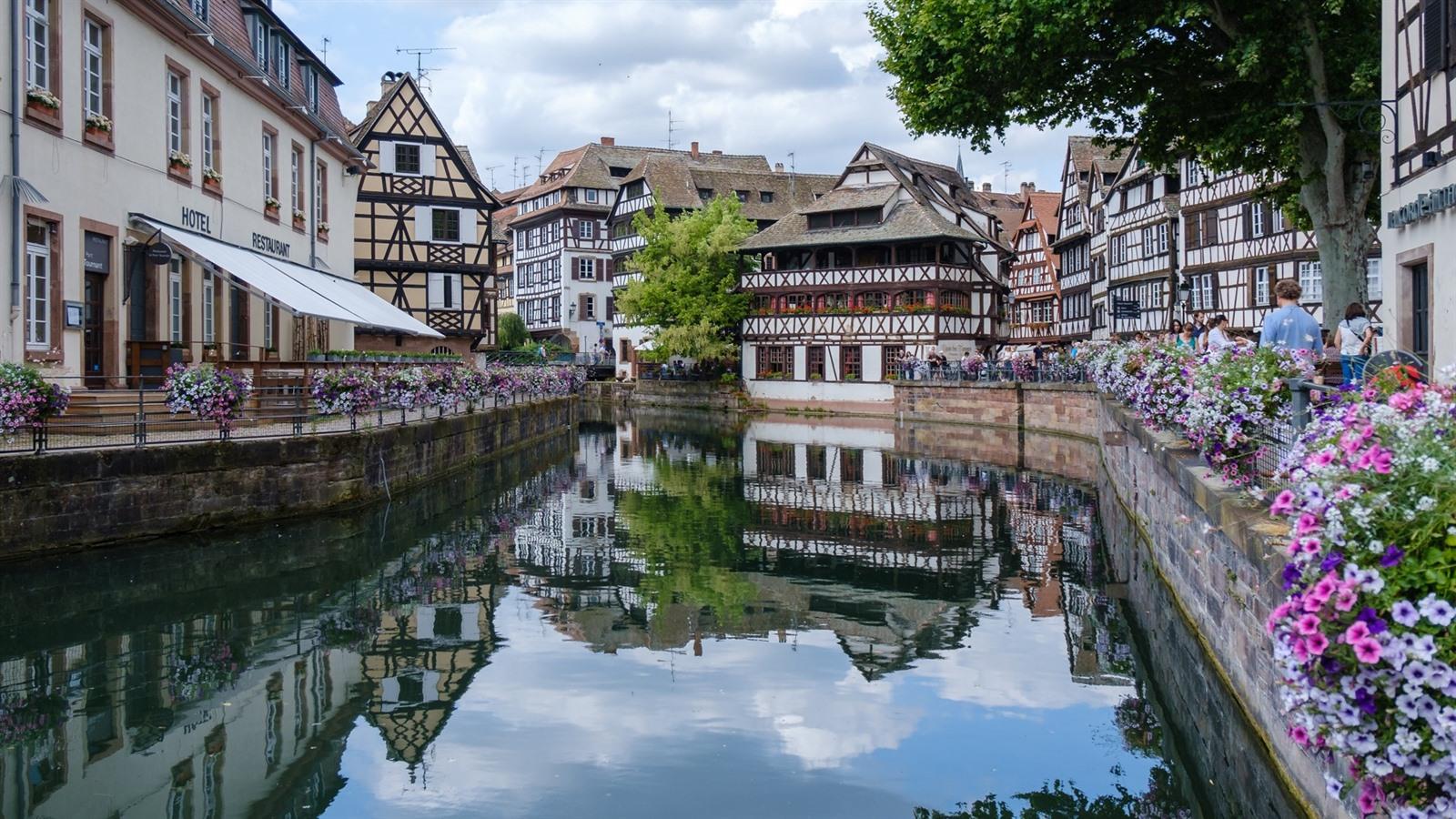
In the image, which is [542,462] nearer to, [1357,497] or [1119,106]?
[1119,106]

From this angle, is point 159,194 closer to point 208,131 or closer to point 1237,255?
point 208,131

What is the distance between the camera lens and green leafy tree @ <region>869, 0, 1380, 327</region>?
57.4 ft

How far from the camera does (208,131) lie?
2334 centimetres

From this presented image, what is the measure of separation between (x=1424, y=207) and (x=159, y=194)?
706 inches

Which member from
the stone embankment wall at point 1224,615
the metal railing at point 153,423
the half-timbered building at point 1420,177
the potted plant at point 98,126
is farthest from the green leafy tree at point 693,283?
the stone embankment wall at point 1224,615

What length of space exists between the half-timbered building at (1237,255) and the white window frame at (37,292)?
28.0 metres

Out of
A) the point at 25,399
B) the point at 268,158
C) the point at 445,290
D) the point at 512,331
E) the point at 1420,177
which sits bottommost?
the point at 25,399

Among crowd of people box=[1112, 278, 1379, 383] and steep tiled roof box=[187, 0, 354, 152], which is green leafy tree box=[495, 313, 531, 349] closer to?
steep tiled roof box=[187, 0, 354, 152]

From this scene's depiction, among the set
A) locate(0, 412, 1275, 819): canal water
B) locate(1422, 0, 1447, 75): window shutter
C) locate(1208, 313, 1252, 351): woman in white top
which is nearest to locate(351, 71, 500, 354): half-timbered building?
locate(0, 412, 1275, 819): canal water

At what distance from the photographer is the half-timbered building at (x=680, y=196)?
223 ft

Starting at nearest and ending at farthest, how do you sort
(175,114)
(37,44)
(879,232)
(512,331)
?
(37,44) < (175,114) < (879,232) < (512,331)

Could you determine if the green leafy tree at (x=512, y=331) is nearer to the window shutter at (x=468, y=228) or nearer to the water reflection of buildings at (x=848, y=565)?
A: the window shutter at (x=468, y=228)

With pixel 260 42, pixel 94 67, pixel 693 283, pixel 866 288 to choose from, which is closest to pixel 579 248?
pixel 693 283

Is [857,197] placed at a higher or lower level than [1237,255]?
higher
